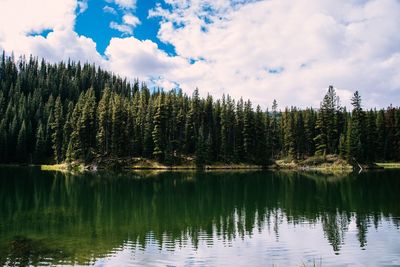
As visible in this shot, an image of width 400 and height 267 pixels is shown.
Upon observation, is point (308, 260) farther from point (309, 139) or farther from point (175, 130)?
point (309, 139)

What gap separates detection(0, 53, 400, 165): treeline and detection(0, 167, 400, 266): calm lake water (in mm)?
60073

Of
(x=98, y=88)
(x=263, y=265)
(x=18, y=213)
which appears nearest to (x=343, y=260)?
(x=263, y=265)

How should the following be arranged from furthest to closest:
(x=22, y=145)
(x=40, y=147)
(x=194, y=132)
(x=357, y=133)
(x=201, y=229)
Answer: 1. (x=22, y=145)
2. (x=40, y=147)
3. (x=194, y=132)
4. (x=357, y=133)
5. (x=201, y=229)

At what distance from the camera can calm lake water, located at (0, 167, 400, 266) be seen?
20797 mm

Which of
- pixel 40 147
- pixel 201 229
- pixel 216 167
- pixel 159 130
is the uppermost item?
pixel 159 130

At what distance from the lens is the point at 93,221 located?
31.7 m

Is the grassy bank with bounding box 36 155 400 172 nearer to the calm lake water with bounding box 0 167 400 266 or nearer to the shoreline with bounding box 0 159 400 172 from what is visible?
the shoreline with bounding box 0 159 400 172

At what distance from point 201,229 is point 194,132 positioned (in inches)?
3581

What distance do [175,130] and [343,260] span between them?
323ft

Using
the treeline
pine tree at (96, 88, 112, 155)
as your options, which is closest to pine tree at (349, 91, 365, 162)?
the treeline

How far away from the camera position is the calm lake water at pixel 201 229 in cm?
2080

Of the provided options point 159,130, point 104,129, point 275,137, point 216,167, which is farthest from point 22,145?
point 275,137

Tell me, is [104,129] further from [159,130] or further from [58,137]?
[58,137]

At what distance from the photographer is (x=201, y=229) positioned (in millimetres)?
28688
